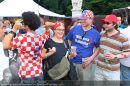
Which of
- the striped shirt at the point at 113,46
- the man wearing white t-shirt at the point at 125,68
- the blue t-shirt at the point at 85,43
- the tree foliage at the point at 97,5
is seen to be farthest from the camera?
the tree foliage at the point at 97,5

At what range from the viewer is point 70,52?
6324mm

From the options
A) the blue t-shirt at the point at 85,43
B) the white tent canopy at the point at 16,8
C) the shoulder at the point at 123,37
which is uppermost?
the shoulder at the point at 123,37

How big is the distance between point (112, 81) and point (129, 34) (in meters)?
0.88

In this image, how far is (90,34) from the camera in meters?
6.52

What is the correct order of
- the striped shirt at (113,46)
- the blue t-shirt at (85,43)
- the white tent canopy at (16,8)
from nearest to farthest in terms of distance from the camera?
1. the striped shirt at (113,46)
2. the blue t-shirt at (85,43)
3. the white tent canopy at (16,8)

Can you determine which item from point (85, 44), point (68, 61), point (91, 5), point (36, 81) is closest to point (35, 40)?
point (36, 81)

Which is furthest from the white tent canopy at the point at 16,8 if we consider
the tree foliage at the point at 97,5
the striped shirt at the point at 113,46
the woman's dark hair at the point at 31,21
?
the tree foliage at the point at 97,5

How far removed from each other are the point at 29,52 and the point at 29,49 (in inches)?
1.8

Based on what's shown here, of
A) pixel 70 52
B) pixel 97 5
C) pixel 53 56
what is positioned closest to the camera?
pixel 53 56

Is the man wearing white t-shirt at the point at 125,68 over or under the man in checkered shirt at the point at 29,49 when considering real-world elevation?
under

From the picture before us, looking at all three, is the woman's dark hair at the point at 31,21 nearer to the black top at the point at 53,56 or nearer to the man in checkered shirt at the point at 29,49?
the man in checkered shirt at the point at 29,49

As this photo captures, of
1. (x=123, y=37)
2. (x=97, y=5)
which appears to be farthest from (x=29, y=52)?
(x=97, y=5)

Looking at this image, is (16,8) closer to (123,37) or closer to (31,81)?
(123,37)

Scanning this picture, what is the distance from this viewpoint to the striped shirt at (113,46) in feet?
19.8
